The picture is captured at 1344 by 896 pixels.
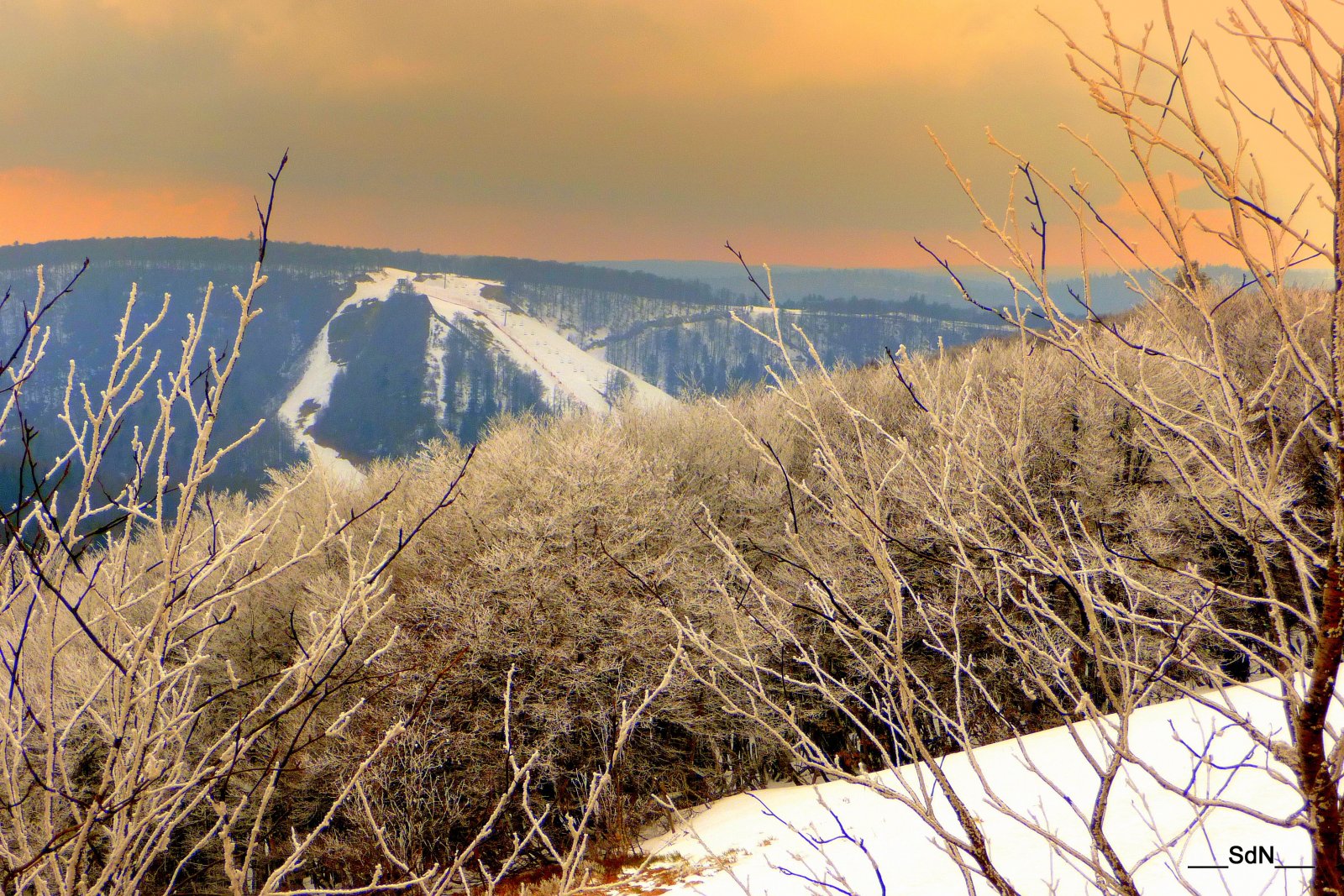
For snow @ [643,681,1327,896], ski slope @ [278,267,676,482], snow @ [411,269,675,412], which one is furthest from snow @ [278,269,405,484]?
snow @ [643,681,1327,896]

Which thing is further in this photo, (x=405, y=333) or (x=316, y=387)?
(x=405, y=333)

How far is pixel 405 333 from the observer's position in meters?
150

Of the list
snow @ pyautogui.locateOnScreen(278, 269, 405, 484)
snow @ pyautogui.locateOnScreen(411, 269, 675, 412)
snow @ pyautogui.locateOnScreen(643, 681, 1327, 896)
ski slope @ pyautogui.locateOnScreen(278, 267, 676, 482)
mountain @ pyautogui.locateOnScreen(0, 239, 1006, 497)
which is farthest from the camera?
snow @ pyautogui.locateOnScreen(411, 269, 675, 412)

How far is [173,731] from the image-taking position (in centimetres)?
224

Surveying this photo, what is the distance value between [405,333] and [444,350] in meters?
9.30

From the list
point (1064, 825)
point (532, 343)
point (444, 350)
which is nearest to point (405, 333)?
point (444, 350)

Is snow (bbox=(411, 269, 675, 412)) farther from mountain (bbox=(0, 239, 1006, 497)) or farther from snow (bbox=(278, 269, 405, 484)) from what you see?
snow (bbox=(278, 269, 405, 484))

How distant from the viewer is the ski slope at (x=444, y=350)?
13050 cm

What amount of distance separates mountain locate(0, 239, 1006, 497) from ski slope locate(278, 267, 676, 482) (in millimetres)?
450

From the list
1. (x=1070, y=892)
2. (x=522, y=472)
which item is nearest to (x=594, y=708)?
(x=522, y=472)

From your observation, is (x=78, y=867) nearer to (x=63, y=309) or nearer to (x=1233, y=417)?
(x=1233, y=417)

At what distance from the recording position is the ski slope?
130 m

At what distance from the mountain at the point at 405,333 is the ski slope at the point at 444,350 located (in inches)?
17.7

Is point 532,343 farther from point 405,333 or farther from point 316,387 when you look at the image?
point 316,387
